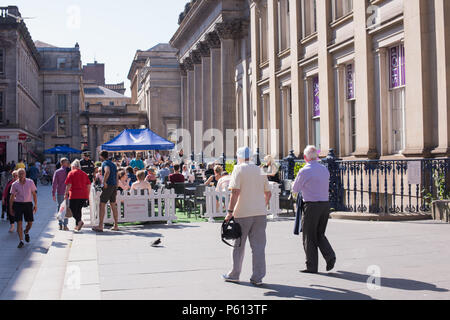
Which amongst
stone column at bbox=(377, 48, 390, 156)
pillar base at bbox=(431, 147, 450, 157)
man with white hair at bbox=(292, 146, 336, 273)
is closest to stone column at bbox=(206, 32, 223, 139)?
stone column at bbox=(377, 48, 390, 156)

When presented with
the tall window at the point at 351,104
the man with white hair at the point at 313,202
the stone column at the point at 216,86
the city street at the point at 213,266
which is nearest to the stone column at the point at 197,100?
the stone column at the point at 216,86

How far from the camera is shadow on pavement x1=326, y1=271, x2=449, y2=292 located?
7.22 metres

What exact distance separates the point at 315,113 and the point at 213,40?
16.6 metres

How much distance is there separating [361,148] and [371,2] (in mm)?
4246

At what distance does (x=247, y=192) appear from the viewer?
7.94 m

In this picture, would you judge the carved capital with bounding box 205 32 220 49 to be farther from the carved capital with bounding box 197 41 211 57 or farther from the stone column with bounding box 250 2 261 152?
the stone column with bounding box 250 2 261 152

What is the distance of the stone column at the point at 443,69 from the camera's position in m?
14.0

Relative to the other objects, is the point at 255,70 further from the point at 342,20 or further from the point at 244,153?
the point at 244,153

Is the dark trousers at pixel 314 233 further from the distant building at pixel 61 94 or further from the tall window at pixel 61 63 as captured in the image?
the tall window at pixel 61 63

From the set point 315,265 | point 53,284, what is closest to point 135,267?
point 53,284

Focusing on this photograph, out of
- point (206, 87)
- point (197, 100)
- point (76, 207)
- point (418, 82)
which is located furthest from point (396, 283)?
point (197, 100)

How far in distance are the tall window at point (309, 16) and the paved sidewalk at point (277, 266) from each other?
37.5ft
